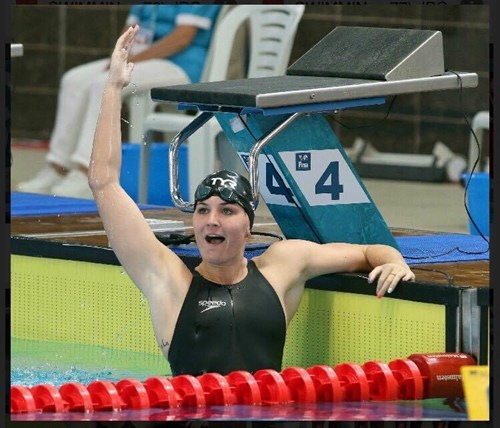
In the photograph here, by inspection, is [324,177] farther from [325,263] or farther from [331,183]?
[325,263]

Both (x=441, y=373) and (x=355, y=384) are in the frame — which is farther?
(x=441, y=373)

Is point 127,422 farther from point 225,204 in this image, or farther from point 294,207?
point 294,207

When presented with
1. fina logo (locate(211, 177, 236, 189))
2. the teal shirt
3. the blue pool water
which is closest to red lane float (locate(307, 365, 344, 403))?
fina logo (locate(211, 177, 236, 189))

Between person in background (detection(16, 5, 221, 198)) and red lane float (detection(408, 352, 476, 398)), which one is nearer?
red lane float (detection(408, 352, 476, 398))

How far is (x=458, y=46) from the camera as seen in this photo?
32.3 ft

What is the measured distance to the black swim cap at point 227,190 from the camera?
4434 millimetres

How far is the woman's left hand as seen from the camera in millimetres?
4527

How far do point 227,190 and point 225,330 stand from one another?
1.31 feet

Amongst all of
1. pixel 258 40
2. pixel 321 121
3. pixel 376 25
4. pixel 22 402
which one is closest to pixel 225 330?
pixel 22 402

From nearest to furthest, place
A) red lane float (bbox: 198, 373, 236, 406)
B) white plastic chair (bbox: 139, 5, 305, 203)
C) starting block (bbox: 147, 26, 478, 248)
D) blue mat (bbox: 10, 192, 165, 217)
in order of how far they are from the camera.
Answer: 1. red lane float (bbox: 198, 373, 236, 406)
2. starting block (bbox: 147, 26, 478, 248)
3. blue mat (bbox: 10, 192, 165, 217)
4. white plastic chair (bbox: 139, 5, 305, 203)

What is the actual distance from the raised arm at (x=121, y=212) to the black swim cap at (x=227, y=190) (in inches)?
7.6

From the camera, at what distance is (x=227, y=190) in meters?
4.44

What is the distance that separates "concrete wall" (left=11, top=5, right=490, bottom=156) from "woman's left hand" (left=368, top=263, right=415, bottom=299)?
14.2ft

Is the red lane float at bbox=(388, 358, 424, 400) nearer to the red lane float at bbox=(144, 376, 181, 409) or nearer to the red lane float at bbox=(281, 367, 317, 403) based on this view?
the red lane float at bbox=(281, 367, 317, 403)
